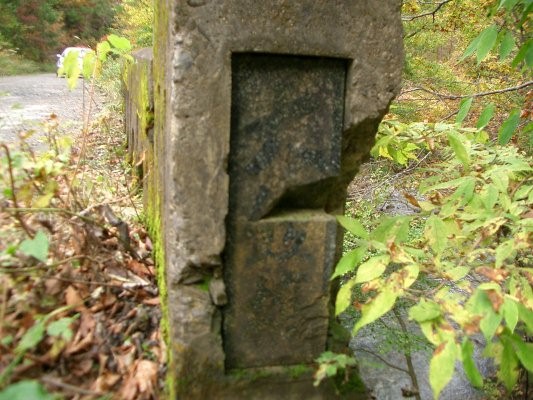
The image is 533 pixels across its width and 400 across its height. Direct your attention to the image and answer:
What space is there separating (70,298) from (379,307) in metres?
1.18

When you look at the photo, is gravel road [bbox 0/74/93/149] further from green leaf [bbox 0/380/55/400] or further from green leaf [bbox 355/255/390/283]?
green leaf [bbox 0/380/55/400]

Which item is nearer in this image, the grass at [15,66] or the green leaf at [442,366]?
the green leaf at [442,366]

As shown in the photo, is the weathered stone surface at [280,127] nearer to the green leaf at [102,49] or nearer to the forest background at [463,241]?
the forest background at [463,241]

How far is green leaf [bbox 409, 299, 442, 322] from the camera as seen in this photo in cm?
149

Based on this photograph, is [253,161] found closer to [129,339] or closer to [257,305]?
[257,305]

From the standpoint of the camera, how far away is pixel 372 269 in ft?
5.20

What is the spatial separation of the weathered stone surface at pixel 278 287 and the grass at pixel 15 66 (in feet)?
54.0

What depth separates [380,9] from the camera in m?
1.80

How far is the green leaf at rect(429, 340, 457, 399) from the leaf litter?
103 cm

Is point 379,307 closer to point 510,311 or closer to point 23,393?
point 510,311

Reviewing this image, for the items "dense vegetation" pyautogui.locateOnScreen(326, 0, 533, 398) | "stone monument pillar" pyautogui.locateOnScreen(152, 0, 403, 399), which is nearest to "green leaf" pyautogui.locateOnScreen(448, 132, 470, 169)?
"dense vegetation" pyautogui.locateOnScreen(326, 0, 533, 398)

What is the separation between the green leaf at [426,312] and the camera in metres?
1.49

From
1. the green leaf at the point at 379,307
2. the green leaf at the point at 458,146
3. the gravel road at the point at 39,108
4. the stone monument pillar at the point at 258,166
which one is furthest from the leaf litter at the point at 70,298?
the gravel road at the point at 39,108

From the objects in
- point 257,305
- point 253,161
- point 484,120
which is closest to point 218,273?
point 257,305
